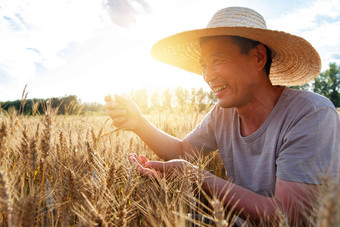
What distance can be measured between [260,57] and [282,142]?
2.55ft

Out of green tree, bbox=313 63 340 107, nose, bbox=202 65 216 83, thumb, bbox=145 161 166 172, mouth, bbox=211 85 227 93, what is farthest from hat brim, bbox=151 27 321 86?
green tree, bbox=313 63 340 107

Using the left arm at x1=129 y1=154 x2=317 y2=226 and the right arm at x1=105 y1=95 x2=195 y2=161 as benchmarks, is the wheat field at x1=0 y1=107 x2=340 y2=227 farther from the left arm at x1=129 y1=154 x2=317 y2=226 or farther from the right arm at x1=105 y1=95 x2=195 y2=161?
the right arm at x1=105 y1=95 x2=195 y2=161

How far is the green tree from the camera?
1938 inches

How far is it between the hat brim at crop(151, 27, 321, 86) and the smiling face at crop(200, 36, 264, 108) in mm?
160

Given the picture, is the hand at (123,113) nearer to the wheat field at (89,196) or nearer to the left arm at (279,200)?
the wheat field at (89,196)

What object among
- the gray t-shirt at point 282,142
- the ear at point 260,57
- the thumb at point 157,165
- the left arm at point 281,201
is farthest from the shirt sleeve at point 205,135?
the left arm at point 281,201

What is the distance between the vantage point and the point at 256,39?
1.72 m

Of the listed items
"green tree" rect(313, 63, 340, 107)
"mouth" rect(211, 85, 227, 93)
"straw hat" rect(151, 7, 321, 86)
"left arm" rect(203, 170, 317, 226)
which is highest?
"green tree" rect(313, 63, 340, 107)

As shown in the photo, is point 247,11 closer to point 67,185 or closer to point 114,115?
point 114,115

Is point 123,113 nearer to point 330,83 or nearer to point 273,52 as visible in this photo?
point 273,52

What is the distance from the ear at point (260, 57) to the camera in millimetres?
1855

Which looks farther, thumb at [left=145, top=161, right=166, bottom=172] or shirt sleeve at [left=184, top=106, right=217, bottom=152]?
shirt sleeve at [left=184, top=106, right=217, bottom=152]

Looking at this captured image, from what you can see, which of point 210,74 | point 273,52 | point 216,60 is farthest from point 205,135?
point 273,52

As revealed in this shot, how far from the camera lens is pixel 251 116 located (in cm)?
186
